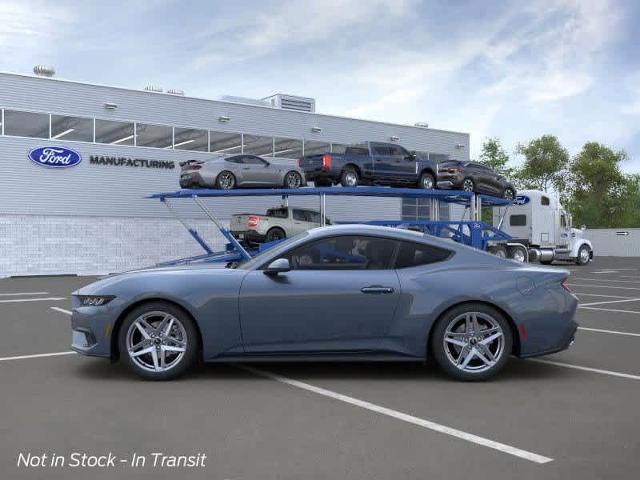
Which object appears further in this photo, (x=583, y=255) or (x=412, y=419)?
(x=583, y=255)

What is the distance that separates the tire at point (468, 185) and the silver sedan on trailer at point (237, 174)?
16.8 feet

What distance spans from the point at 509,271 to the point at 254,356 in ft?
7.94

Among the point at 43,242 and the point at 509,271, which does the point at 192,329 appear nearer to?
the point at 509,271

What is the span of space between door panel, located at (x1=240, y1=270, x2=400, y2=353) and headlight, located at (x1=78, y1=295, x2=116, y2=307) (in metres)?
1.20

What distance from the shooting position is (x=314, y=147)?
1337 inches

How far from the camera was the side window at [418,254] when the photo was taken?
6535mm

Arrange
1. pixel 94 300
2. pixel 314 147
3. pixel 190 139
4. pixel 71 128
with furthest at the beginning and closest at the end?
pixel 314 147
pixel 190 139
pixel 71 128
pixel 94 300

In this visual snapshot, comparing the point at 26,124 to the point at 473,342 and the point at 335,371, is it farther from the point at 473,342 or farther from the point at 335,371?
the point at 473,342

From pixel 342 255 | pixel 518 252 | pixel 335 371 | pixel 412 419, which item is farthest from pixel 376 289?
pixel 518 252

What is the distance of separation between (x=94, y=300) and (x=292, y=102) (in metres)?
29.4

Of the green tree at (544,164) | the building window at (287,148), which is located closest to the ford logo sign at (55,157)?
the building window at (287,148)

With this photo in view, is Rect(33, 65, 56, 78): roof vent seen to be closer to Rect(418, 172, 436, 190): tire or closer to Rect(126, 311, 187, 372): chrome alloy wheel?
Rect(418, 172, 436, 190): tire

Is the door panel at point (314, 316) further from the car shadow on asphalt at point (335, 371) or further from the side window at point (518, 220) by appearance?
the side window at point (518, 220)

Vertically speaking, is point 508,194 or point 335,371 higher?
point 508,194
